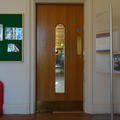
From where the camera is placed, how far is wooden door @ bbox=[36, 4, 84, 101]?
Answer: 320 cm

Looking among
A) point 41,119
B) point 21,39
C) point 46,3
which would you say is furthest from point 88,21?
point 41,119

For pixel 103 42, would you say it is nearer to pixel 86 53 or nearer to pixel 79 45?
pixel 86 53

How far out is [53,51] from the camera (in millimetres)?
3203

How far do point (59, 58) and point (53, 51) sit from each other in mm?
186

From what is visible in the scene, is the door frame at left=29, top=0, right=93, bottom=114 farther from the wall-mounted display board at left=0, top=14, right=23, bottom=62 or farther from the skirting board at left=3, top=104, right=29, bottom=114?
the wall-mounted display board at left=0, top=14, right=23, bottom=62

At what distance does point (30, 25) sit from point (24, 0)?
0.47 metres

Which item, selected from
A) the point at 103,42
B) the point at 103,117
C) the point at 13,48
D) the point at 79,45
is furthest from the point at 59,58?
the point at 103,117

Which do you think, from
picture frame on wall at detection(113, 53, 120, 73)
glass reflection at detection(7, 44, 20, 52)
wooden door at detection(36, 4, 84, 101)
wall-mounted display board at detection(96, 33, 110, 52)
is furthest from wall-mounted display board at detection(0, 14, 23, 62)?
picture frame on wall at detection(113, 53, 120, 73)

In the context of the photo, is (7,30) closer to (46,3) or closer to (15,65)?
(15,65)

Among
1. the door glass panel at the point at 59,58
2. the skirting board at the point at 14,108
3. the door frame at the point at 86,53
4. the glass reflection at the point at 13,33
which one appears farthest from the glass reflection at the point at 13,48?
the skirting board at the point at 14,108

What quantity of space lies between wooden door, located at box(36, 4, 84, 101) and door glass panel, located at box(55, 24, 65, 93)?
6cm

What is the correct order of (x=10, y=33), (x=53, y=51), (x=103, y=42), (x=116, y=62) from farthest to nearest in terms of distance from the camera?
(x=53, y=51) → (x=10, y=33) → (x=103, y=42) → (x=116, y=62)

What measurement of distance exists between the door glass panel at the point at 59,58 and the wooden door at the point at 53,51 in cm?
6

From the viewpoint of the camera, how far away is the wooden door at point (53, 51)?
3.20 m
